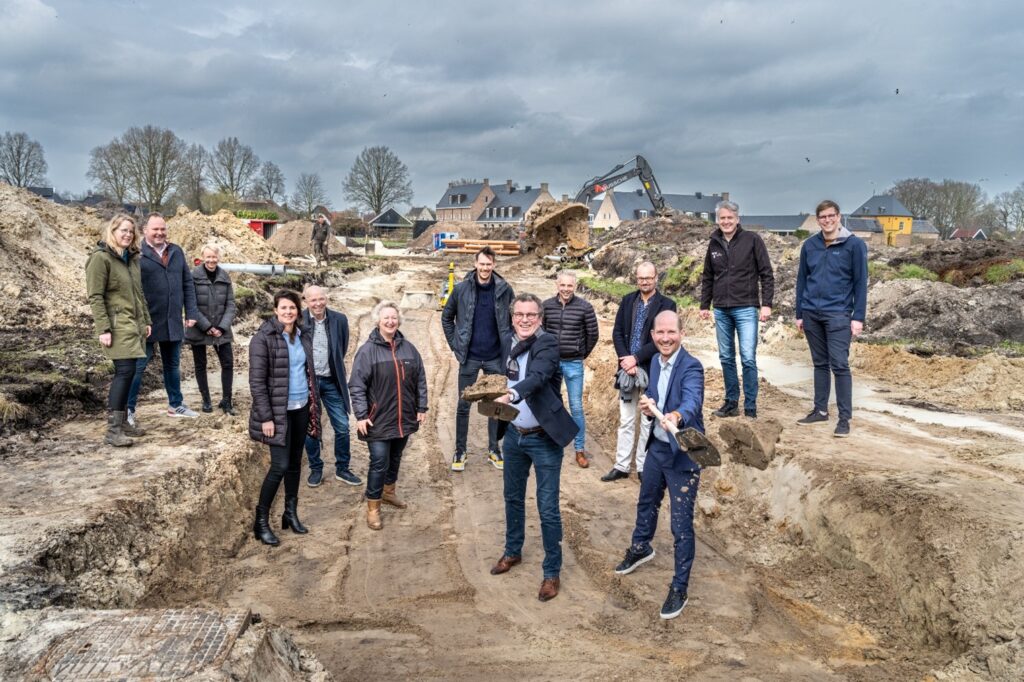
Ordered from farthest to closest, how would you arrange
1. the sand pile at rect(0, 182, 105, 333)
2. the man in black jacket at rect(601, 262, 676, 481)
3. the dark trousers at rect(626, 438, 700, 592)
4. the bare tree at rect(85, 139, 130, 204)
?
1. the bare tree at rect(85, 139, 130, 204)
2. the sand pile at rect(0, 182, 105, 333)
3. the man in black jacket at rect(601, 262, 676, 481)
4. the dark trousers at rect(626, 438, 700, 592)

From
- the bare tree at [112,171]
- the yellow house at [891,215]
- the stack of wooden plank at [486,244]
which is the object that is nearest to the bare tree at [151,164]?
the bare tree at [112,171]

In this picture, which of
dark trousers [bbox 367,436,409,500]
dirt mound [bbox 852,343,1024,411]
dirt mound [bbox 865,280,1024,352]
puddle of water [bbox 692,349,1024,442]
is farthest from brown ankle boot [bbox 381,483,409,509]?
dirt mound [bbox 865,280,1024,352]

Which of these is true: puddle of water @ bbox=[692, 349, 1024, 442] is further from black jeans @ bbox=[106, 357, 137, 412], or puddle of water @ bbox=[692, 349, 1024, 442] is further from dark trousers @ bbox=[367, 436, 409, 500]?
black jeans @ bbox=[106, 357, 137, 412]

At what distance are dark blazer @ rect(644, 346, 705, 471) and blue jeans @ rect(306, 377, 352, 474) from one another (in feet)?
10.9

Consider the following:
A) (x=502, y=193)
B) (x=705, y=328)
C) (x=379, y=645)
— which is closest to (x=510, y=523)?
A: (x=379, y=645)

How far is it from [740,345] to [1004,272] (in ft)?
33.2

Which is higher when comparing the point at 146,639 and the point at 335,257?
the point at 335,257

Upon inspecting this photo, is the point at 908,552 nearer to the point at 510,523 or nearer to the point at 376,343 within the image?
the point at 510,523

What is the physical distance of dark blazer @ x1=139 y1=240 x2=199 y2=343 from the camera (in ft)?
21.2

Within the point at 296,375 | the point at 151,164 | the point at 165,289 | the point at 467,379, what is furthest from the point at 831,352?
the point at 151,164

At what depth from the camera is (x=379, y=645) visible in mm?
4188

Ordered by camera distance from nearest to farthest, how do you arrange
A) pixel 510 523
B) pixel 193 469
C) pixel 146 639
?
pixel 146 639, pixel 510 523, pixel 193 469

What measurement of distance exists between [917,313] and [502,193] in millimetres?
64042

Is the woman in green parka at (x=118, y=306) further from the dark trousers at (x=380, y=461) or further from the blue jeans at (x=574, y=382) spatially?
the blue jeans at (x=574, y=382)
